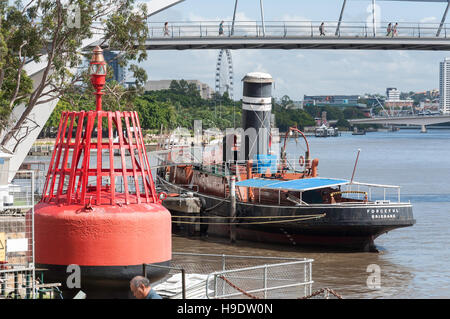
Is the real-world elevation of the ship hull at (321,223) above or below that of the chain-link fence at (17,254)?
below

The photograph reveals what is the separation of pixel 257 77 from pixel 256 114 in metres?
1.41

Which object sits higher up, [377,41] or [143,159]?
[377,41]

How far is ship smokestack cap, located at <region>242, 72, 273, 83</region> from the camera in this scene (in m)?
32.7

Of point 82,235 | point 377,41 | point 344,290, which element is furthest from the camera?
point 377,41

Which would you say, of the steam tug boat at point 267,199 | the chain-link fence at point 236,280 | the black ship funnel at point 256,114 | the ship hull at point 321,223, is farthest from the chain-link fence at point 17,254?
the black ship funnel at point 256,114

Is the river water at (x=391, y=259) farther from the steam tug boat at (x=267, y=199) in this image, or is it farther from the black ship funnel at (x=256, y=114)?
the black ship funnel at (x=256, y=114)

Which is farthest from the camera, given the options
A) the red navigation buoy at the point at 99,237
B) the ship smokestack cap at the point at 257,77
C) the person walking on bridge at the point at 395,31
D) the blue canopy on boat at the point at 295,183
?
the person walking on bridge at the point at 395,31

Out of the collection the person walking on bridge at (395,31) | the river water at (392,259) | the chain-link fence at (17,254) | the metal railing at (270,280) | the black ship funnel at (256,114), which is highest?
the person walking on bridge at (395,31)

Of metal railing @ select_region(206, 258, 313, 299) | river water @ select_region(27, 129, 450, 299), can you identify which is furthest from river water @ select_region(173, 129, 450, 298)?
metal railing @ select_region(206, 258, 313, 299)

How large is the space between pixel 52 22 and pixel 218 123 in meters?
89.9

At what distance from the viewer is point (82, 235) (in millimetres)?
14898

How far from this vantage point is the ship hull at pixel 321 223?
26859 mm
